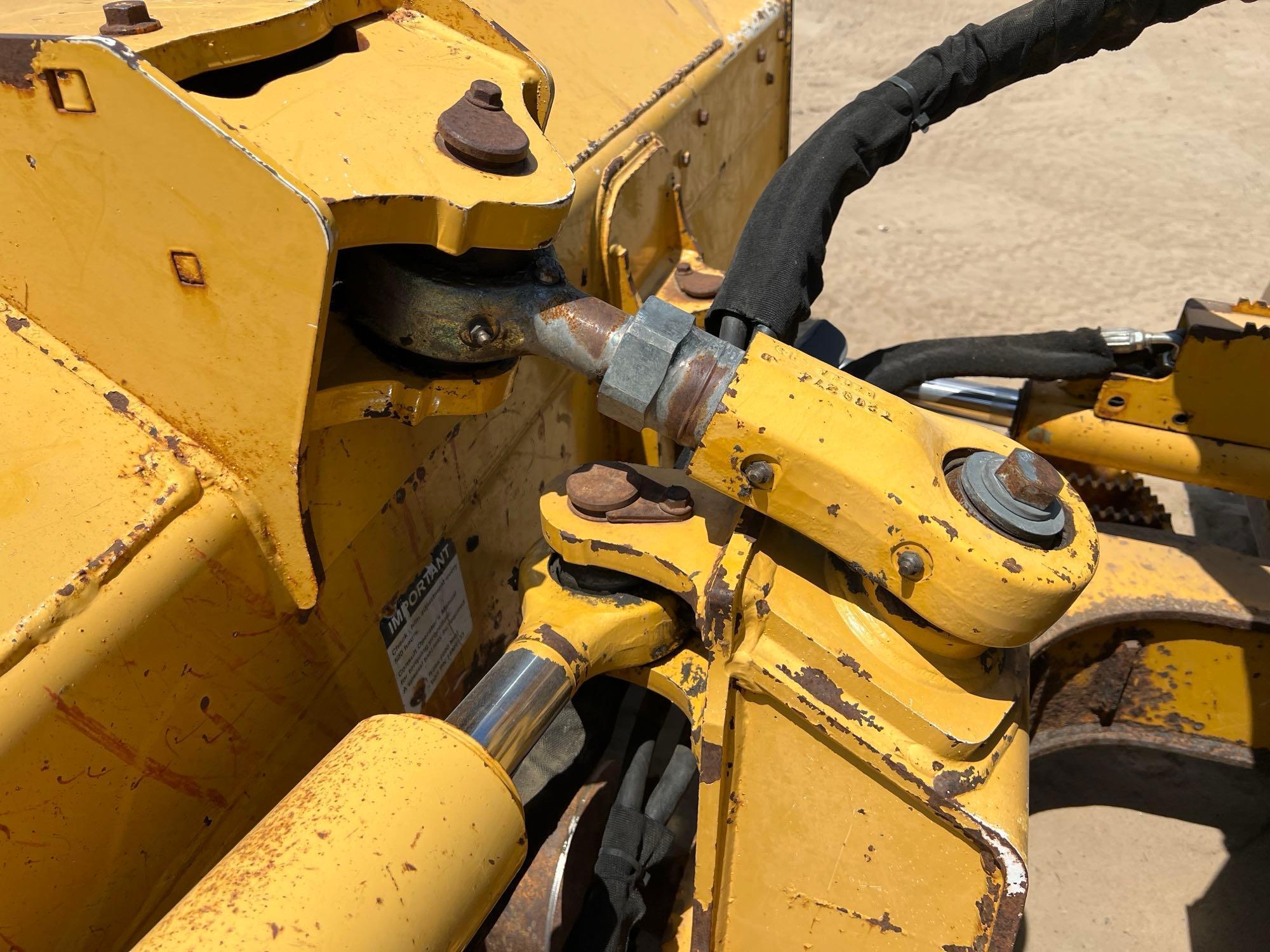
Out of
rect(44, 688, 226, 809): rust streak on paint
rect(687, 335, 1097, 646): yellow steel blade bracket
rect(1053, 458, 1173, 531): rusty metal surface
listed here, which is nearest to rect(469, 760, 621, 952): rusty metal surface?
rect(44, 688, 226, 809): rust streak on paint

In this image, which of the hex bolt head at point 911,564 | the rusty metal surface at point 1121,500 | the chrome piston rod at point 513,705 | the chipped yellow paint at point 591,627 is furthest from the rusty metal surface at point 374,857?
the rusty metal surface at point 1121,500

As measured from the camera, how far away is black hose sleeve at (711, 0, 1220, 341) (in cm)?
118

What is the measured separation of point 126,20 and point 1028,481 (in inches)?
35.5

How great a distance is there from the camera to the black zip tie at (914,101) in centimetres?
134

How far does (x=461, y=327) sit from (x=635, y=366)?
0.19 m

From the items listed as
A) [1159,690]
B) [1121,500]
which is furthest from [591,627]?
[1121,500]

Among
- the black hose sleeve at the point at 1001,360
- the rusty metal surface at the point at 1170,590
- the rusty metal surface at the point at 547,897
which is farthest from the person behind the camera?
the black hose sleeve at the point at 1001,360

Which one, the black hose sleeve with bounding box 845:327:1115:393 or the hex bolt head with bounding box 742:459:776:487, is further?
the black hose sleeve with bounding box 845:327:1115:393

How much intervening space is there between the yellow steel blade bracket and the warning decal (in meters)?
0.49

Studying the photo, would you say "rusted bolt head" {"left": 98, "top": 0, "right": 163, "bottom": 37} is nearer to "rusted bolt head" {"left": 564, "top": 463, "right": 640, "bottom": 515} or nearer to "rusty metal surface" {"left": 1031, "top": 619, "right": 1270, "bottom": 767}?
"rusted bolt head" {"left": 564, "top": 463, "right": 640, "bottom": 515}

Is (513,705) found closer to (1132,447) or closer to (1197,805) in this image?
(1132,447)

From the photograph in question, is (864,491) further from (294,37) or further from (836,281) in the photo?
(836,281)

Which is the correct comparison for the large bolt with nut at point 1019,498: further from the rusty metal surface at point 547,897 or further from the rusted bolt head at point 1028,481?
the rusty metal surface at point 547,897

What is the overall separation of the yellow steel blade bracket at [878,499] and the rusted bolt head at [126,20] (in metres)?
0.60
